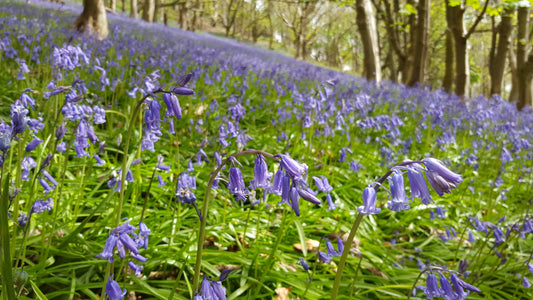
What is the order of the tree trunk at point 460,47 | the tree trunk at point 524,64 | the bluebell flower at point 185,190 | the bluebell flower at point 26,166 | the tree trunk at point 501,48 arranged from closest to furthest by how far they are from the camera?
the bluebell flower at point 185,190 → the bluebell flower at point 26,166 → the tree trunk at point 460,47 → the tree trunk at point 501,48 → the tree trunk at point 524,64

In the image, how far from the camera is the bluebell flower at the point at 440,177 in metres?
0.89

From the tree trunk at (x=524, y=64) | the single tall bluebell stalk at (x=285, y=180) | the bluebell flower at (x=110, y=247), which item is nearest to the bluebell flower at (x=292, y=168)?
the single tall bluebell stalk at (x=285, y=180)

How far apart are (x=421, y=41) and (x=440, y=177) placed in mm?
12066

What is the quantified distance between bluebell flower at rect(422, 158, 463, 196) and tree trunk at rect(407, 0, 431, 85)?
11.8m

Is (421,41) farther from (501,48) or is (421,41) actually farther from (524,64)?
(524,64)

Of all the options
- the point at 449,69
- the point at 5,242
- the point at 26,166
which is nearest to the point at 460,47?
the point at 449,69

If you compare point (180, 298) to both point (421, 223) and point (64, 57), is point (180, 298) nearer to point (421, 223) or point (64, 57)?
point (64, 57)

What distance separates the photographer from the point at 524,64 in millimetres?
12758

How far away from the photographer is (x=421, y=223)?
125 inches

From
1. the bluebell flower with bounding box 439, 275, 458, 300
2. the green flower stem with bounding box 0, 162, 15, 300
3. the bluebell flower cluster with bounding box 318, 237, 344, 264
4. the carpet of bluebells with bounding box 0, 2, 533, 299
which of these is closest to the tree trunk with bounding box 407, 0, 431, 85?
the carpet of bluebells with bounding box 0, 2, 533, 299

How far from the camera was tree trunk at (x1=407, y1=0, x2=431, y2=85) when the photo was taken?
36.7 ft

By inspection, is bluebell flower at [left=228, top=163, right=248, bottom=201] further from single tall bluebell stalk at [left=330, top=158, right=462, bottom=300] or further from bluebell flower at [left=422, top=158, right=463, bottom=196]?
bluebell flower at [left=422, top=158, right=463, bottom=196]

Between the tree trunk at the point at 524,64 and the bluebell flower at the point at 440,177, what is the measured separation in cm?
1430

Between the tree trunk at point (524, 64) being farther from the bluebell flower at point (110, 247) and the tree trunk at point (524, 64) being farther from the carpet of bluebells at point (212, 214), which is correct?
the bluebell flower at point (110, 247)
